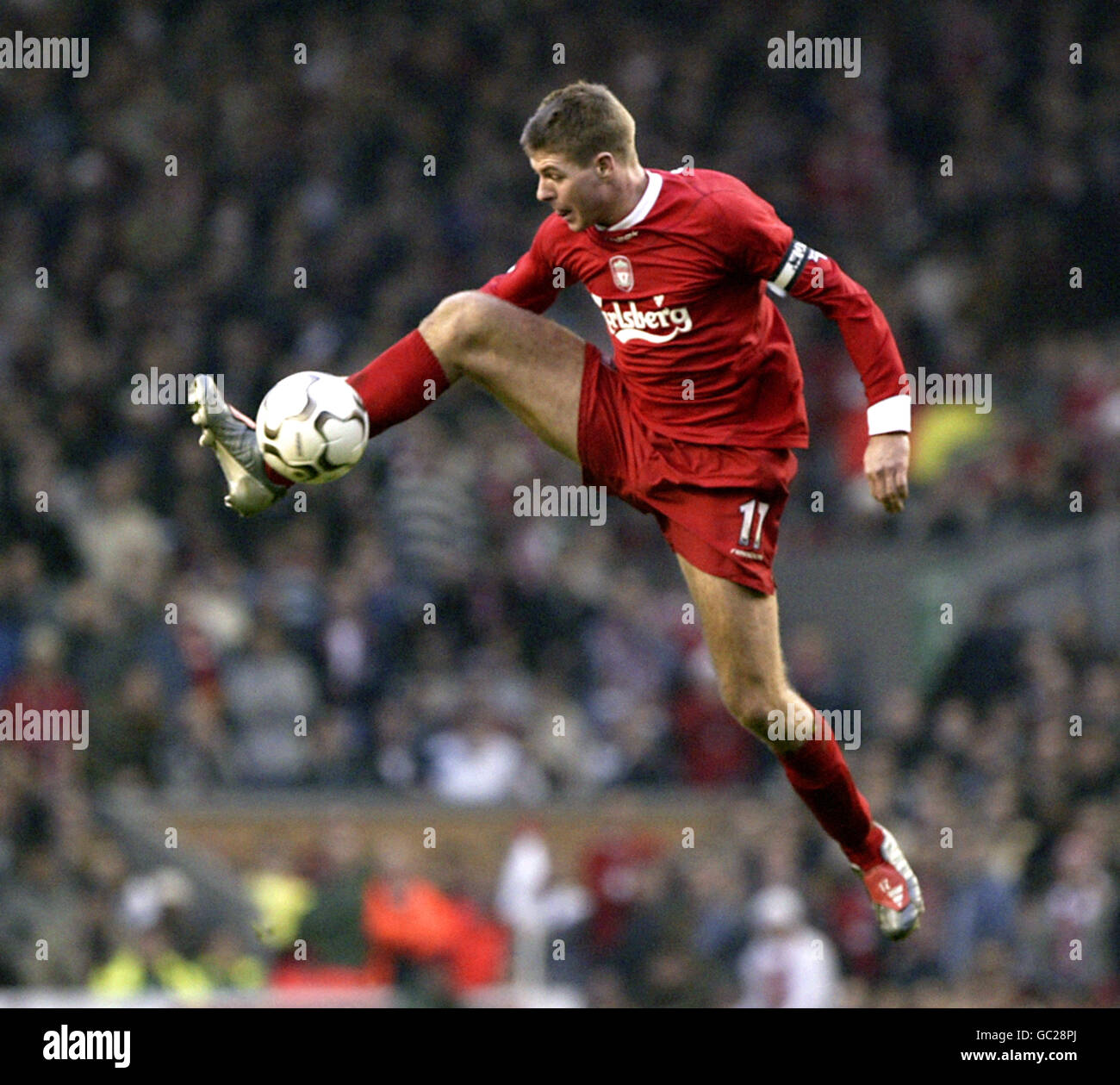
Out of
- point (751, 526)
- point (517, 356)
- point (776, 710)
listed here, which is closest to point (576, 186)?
point (517, 356)

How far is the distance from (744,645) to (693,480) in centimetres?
48

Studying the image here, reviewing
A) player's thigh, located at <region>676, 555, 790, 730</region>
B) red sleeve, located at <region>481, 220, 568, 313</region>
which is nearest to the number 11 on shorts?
player's thigh, located at <region>676, 555, 790, 730</region>

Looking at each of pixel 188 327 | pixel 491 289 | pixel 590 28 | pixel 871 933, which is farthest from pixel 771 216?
pixel 590 28

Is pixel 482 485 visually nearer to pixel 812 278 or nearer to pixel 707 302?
pixel 707 302

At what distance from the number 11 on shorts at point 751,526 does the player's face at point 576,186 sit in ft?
2.99

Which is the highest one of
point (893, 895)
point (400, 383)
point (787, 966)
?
point (400, 383)

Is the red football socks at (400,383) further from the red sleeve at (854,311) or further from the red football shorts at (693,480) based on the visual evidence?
the red sleeve at (854,311)

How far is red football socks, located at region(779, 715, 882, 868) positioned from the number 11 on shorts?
0.57 m

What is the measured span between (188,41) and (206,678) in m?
5.60

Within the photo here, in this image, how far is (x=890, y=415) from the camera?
550 cm

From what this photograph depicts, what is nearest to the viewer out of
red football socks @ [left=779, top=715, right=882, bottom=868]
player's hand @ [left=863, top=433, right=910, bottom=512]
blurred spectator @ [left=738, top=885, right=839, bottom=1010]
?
player's hand @ [left=863, top=433, right=910, bottom=512]

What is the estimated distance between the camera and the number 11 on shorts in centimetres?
583

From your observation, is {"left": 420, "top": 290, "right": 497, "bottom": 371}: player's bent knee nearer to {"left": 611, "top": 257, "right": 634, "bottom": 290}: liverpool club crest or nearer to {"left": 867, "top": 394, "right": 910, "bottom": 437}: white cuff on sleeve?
{"left": 611, "top": 257, "right": 634, "bottom": 290}: liverpool club crest

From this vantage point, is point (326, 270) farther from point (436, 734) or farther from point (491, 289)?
point (491, 289)
